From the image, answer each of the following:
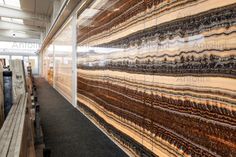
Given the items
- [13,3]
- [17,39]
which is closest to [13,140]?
[13,3]

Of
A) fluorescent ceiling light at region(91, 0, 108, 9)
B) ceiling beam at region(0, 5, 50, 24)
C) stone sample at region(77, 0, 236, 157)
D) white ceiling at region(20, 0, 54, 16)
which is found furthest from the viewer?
ceiling beam at region(0, 5, 50, 24)

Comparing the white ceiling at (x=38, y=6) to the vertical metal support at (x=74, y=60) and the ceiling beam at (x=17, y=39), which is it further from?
the ceiling beam at (x=17, y=39)

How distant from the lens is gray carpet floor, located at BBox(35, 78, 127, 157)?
2.85 meters

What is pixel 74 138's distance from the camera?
3393 mm

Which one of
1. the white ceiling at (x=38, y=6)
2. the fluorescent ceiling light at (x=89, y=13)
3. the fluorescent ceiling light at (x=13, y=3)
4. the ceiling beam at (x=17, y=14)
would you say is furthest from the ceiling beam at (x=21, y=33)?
the fluorescent ceiling light at (x=89, y=13)

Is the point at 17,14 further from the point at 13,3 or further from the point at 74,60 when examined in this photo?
the point at 74,60

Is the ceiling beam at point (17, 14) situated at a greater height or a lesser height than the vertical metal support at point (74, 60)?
greater

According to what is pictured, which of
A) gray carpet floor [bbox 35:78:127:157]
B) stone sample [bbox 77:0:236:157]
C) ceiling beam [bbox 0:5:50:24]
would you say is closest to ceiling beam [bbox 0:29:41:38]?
ceiling beam [bbox 0:5:50:24]

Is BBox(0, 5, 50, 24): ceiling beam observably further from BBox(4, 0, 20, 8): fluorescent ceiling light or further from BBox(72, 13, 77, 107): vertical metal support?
BBox(72, 13, 77, 107): vertical metal support

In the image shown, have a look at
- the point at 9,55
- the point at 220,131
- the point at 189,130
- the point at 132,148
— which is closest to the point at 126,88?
the point at 132,148

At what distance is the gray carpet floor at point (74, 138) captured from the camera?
2854 millimetres

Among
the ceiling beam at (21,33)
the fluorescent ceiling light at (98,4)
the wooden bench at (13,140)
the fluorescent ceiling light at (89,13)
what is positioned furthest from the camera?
the ceiling beam at (21,33)

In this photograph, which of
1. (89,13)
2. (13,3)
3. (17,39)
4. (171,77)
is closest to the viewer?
(171,77)

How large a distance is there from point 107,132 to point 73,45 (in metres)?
3.25
